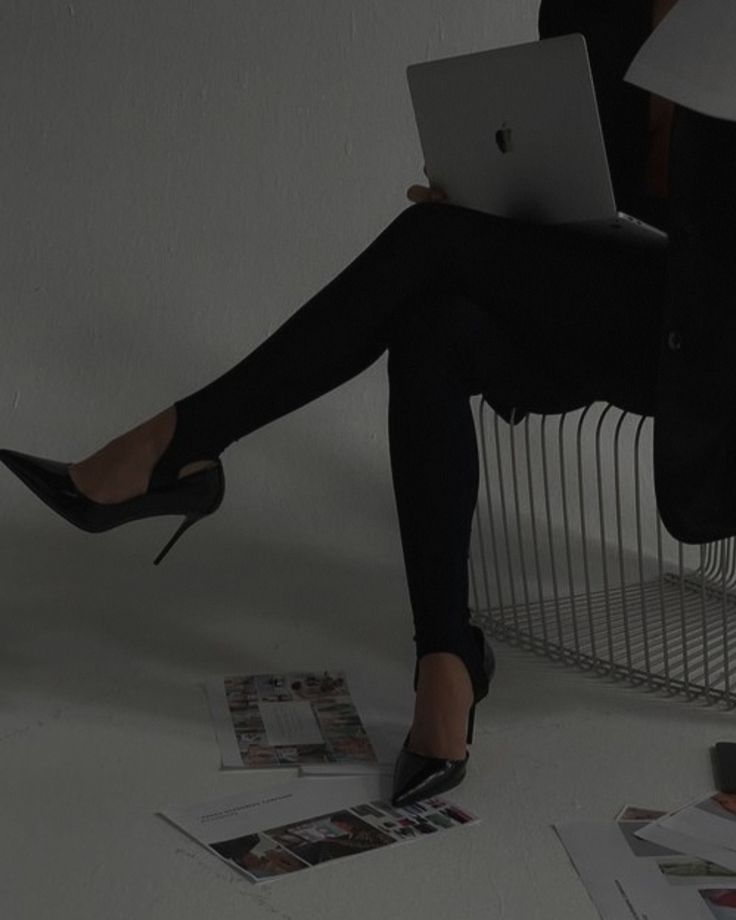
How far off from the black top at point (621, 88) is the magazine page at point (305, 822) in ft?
2.88

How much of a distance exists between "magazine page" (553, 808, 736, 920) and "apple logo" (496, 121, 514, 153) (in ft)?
2.76

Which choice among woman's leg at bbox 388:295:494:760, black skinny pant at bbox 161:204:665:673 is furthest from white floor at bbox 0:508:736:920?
black skinny pant at bbox 161:204:665:673

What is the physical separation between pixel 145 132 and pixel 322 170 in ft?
1.17

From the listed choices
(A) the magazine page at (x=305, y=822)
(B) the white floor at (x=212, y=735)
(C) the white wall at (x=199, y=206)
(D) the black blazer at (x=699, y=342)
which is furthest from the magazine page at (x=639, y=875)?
(C) the white wall at (x=199, y=206)

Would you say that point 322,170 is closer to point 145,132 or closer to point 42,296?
point 145,132

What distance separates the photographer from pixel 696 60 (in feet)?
5.84

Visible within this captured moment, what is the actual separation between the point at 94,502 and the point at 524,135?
738 mm

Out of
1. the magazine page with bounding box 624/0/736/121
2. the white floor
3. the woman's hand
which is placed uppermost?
the magazine page with bounding box 624/0/736/121

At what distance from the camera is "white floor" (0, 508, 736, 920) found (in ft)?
5.86

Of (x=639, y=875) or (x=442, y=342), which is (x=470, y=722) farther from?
(x=442, y=342)

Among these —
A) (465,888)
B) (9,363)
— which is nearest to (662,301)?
(465,888)

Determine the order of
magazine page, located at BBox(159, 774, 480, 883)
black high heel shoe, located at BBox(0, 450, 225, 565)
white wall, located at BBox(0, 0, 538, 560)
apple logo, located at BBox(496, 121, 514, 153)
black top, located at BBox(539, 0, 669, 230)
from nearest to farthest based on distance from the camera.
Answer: magazine page, located at BBox(159, 774, 480, 883) < apple logo, located at BBox(496, 121, 514, 153) < black high heel shoe, located at BBox(0, 450, 225, 565) < black top, located at BBox(539, 0, 669, 230) < white wall, located at BBox(0, 0, 538, 560)

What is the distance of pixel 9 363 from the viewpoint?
10.2 feet

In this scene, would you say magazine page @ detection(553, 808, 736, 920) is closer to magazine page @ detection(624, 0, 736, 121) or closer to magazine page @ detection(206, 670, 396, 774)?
magazine page @ detection(206, 670, 396, 774)
